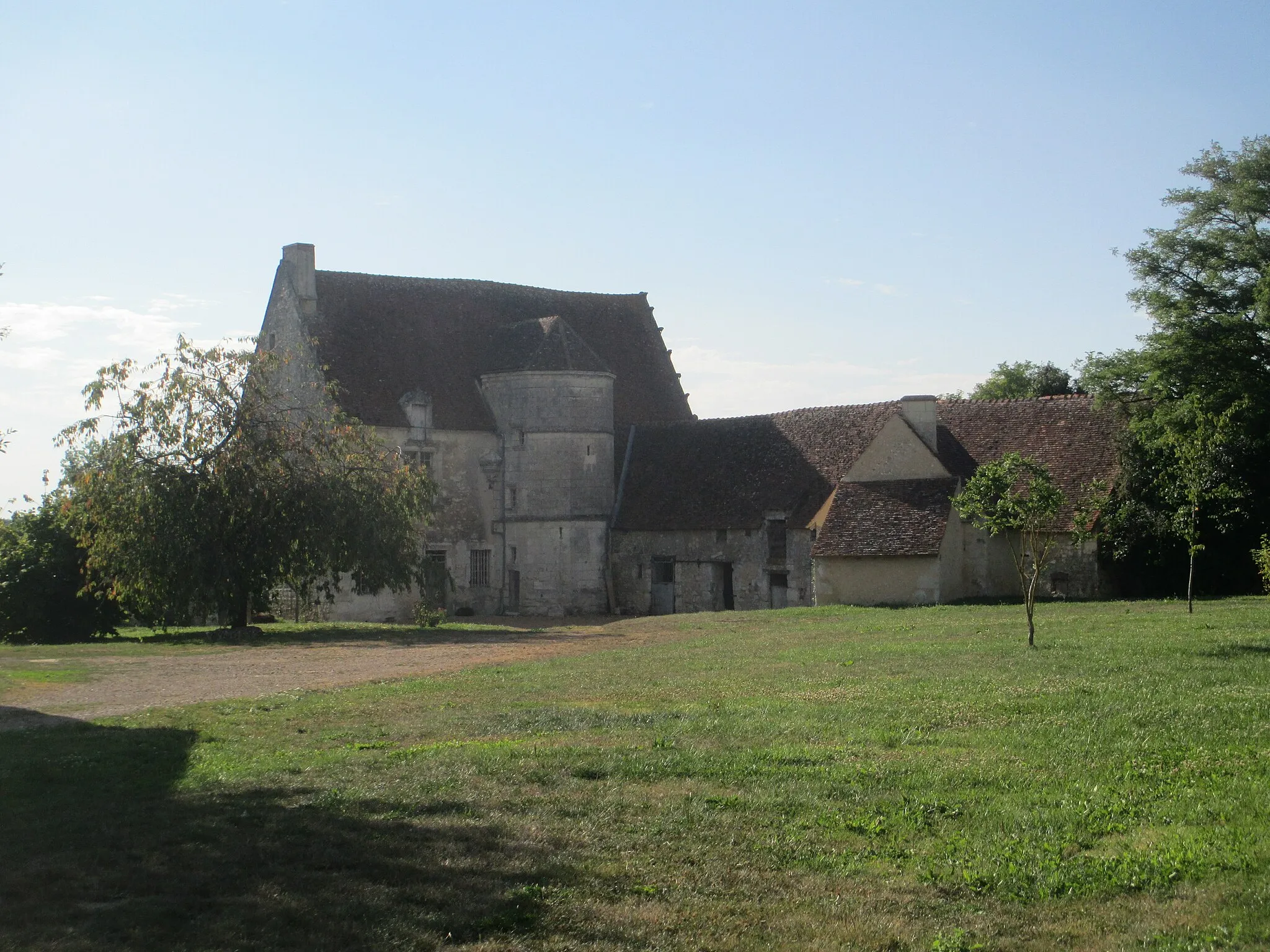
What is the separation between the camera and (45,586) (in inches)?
1236

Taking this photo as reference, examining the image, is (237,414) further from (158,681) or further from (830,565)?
(830,565)

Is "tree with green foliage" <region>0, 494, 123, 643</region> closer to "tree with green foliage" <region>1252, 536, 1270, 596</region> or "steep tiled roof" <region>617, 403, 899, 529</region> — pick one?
"steep tiled roof" <region>617, 403, 899, 529</region>

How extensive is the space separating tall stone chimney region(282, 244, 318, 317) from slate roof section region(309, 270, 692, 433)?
60 centimetres

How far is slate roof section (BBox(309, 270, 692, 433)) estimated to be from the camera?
39281mm

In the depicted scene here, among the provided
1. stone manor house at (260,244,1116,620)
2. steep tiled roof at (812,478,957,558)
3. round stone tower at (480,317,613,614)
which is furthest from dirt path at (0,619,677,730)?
round stone tower at (480,317,613,614)

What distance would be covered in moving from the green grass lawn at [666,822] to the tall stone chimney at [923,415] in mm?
21833

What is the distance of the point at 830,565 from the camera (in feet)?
109

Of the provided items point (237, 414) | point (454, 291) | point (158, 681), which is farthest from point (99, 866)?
point (454, 291)

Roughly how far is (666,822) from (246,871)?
8.79ft

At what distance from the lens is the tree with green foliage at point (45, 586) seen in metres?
31.2

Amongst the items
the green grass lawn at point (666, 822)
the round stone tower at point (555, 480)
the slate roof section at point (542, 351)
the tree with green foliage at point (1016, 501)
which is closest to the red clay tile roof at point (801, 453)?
the round stone tower at point (555, 480)

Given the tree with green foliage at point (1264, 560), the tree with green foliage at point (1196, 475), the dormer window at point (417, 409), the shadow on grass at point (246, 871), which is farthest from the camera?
the dormer window at point (417, 409)

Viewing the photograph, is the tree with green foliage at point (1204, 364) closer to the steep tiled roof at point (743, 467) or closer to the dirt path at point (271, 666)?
the steep tiled roof at point (743, 467)

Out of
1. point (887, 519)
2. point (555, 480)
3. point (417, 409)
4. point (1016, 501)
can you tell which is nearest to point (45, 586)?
point (417, 409)
